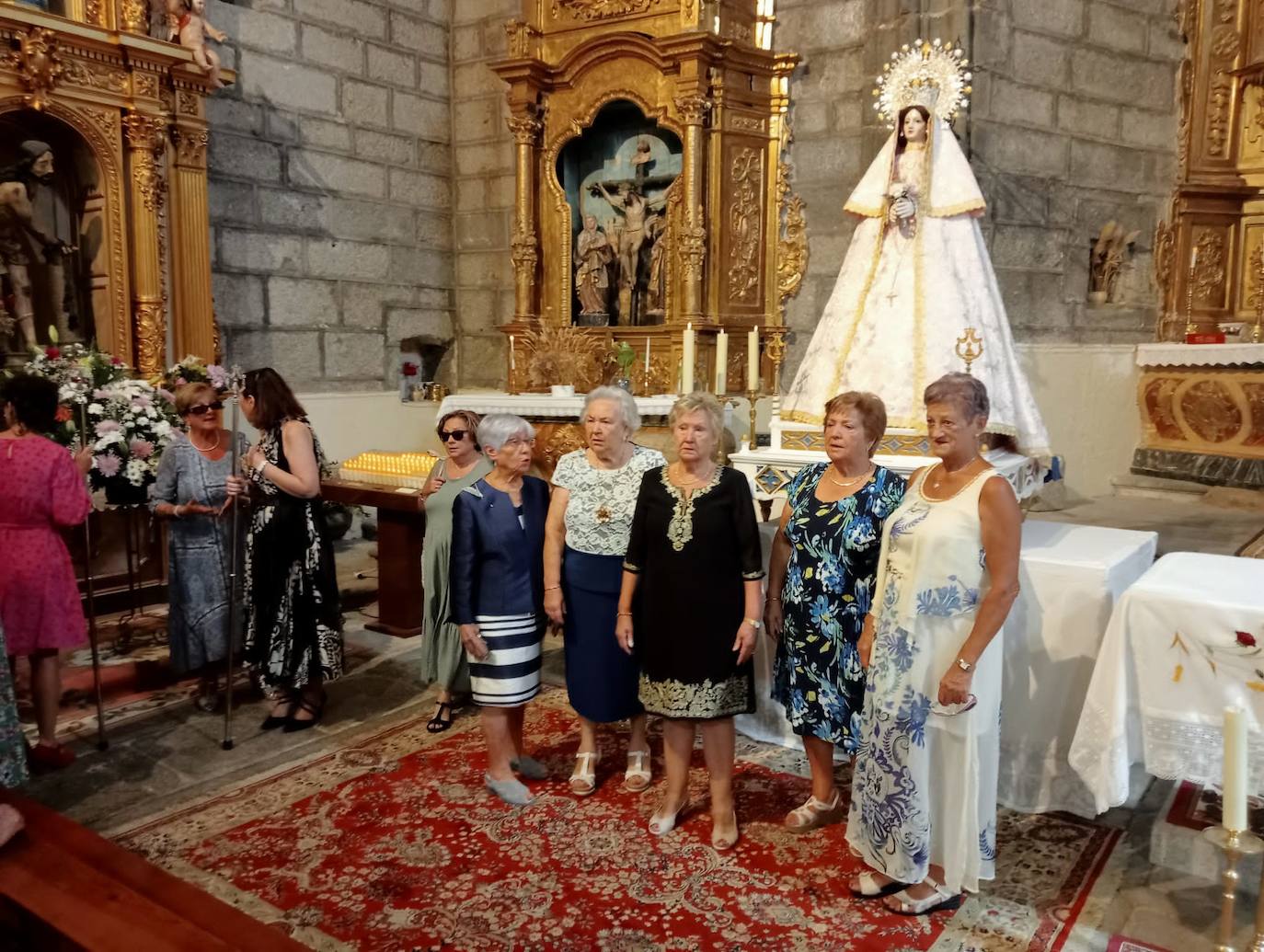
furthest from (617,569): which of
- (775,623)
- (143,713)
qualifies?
(143,713)

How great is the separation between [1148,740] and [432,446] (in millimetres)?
6972

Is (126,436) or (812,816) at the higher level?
(126,436)

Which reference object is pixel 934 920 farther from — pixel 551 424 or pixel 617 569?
pixel 551 424

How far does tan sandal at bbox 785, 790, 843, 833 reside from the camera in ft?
10.6

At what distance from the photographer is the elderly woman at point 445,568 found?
414 centimetres

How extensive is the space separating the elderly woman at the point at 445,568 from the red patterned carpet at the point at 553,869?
51 centimetres

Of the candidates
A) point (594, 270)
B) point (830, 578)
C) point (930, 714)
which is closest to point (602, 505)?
point (830, 578)

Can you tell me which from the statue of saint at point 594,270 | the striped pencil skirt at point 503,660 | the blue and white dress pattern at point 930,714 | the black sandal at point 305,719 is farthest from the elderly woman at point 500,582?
the statue of saint at point 594,270

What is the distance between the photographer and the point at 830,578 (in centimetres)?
305

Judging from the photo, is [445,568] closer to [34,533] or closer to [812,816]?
[34,533]

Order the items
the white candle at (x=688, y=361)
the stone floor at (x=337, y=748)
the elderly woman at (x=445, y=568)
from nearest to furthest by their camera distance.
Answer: the stone floor at (x=337, y=748) < the elderly woman at (x=445, y=568) < the white candle at (x=688, y=361)

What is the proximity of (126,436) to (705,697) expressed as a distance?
330 centimetres

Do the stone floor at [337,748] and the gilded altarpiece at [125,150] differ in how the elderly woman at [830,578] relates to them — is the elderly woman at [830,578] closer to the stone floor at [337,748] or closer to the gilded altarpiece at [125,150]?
the stone floor at [337,748]

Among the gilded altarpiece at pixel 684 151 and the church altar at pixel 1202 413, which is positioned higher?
the gilded altarpiece at pixel 684 151
